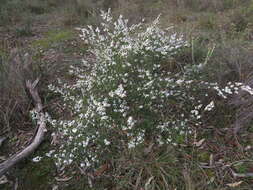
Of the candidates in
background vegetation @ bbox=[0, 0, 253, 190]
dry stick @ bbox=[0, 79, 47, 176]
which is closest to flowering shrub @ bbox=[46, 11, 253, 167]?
background vegetation @ bbox=[0, 0, 253, 190]

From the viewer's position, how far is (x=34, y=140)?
2.43 m

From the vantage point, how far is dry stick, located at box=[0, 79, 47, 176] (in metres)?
2.10

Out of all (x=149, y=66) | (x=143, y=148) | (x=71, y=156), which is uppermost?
(x=149, y=66)

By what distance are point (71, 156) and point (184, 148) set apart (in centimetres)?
110

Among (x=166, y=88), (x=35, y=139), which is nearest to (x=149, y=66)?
(x=166, y=88)

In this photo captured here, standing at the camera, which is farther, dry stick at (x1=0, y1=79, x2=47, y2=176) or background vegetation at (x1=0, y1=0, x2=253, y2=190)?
dry stick at (x1=0, y1=79, x2=47, y2=176)

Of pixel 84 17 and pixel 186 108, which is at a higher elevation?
pixel 84 17

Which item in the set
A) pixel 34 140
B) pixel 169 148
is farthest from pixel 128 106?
pixel 34 140

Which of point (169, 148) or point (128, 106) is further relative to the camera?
point (128, 106)

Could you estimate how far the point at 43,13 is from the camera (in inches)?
292

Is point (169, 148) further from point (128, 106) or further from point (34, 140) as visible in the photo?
point (34, 140)

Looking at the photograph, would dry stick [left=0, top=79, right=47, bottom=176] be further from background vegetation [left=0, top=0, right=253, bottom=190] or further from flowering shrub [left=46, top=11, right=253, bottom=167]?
flowering shrub [left=46, top=11, right=253, bottom=167]

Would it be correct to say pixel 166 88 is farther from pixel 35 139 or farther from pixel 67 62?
pixel 67 62

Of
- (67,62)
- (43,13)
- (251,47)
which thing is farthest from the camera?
(43,13)
